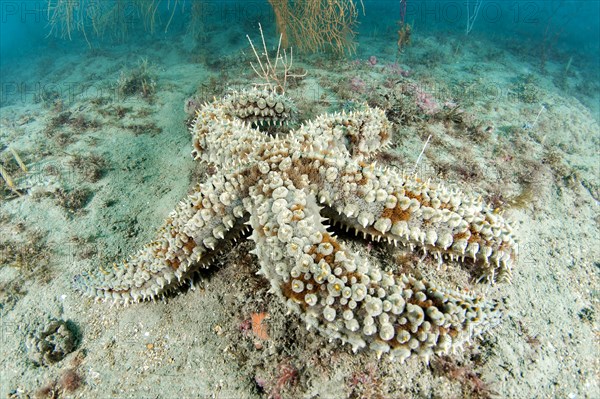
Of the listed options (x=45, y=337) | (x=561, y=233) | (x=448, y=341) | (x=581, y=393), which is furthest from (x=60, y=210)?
(x=561, y=233)

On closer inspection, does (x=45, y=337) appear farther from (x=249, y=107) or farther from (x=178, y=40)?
(x=178, y=40)

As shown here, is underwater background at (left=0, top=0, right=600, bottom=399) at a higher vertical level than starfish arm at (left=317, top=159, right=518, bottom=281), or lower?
lower

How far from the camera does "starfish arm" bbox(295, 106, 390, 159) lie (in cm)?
433

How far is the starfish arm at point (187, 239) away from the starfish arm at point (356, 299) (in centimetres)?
58

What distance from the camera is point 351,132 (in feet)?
15.3

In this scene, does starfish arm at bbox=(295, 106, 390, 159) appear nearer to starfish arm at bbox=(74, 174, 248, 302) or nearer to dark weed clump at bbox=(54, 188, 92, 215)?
starfish arm at bbox=(74, 174, 248, 302)

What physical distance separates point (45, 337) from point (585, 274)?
6720 mm

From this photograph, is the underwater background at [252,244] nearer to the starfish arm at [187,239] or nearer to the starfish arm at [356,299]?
the starfish arm at [187,239]

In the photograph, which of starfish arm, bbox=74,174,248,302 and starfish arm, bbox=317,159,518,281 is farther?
starfish arm, bbox=74,174,248,302

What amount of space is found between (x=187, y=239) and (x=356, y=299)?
6.19 ft

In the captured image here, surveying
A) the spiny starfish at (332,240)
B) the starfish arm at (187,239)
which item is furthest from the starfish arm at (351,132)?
the starfish arm at (187,239)

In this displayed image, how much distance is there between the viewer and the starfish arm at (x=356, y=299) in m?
2.58

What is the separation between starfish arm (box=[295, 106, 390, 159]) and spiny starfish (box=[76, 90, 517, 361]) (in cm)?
12

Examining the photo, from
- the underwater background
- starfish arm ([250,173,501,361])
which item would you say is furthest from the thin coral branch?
starfish arm ([250,173,501,361])
